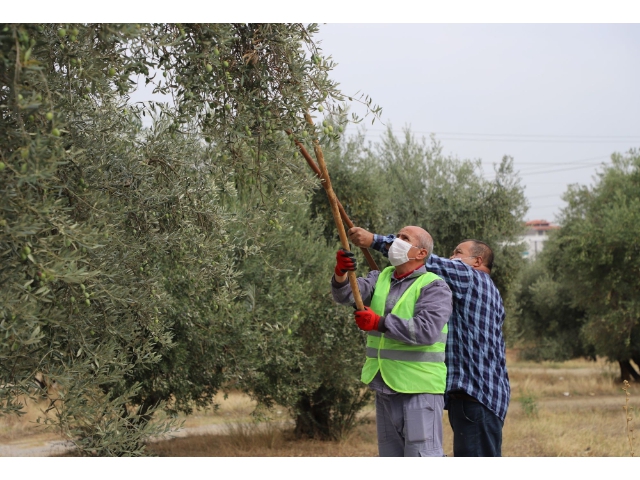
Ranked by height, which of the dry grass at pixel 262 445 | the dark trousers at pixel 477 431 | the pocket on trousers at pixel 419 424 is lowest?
the dry grass at pixel 262 445

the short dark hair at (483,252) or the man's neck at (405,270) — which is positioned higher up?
the short dark hair at (483,252)

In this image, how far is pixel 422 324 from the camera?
3.93 metres

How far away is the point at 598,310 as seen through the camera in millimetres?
17703

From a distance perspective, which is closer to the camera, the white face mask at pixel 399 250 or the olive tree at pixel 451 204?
the white face mask at pixel 399 250

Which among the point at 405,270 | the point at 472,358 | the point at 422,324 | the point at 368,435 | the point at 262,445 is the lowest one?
the point at 368,435

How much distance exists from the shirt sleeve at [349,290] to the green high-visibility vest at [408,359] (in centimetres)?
23

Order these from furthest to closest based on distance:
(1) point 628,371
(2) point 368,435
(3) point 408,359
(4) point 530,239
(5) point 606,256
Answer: (4) point 530,239
(1) point 628,371
(5) point 606,256
(2) point 368,435
(3) point 408,359

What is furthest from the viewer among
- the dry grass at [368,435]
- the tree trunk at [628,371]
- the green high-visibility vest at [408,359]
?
the tree trunk at [628,371]

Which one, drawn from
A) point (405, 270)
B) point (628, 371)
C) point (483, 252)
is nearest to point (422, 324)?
point (405, 270)

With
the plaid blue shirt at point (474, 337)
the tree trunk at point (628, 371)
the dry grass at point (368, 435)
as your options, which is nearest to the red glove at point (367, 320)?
the plaid blue shirt at point (474, 337)

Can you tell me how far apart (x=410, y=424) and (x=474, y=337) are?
2.69 feet

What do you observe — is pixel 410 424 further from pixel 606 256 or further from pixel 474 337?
pixel 606 256

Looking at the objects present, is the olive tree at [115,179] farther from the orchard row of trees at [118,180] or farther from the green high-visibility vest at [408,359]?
the green high-visibility vest at [408,359]

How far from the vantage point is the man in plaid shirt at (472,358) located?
4.36 m
